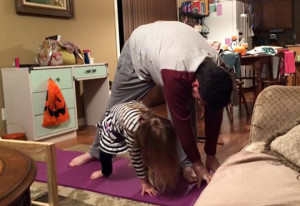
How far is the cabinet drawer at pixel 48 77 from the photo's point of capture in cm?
292

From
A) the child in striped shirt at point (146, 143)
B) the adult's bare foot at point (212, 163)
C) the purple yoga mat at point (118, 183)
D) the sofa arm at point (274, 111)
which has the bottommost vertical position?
the purple yoga mat at point (118, 183)

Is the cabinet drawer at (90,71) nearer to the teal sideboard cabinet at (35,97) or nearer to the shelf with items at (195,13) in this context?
the teal sideboard cabinet at (35,97)

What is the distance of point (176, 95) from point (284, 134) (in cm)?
49

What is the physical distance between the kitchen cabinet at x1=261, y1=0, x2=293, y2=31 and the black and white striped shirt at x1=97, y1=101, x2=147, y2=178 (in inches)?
264

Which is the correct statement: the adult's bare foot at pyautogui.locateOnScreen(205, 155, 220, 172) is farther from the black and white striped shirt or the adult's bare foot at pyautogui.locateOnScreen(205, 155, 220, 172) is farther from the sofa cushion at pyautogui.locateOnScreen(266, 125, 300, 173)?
the sofa cushion at pyautogui.locateOnScreen(266, 125, 300, 173)

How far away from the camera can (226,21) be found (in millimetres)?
6137

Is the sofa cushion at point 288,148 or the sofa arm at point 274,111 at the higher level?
the sofa arm at point 274,111

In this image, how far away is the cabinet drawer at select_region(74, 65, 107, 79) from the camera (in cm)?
337

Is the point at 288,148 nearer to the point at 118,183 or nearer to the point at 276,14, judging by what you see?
the point at 118,183

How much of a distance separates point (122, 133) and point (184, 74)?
492 mm

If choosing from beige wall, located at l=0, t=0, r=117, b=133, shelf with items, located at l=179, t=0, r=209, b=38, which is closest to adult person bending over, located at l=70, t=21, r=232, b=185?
beige wall, located at l=0, t=0, r=117, b=133

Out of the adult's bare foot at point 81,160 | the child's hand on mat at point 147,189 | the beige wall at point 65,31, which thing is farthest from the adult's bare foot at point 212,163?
the beige wall at point 65,31

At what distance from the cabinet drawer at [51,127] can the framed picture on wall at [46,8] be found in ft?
3.56

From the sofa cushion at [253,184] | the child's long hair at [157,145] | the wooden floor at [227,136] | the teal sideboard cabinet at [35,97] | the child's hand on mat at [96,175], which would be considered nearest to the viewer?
the sofa cushion at [253,184]
